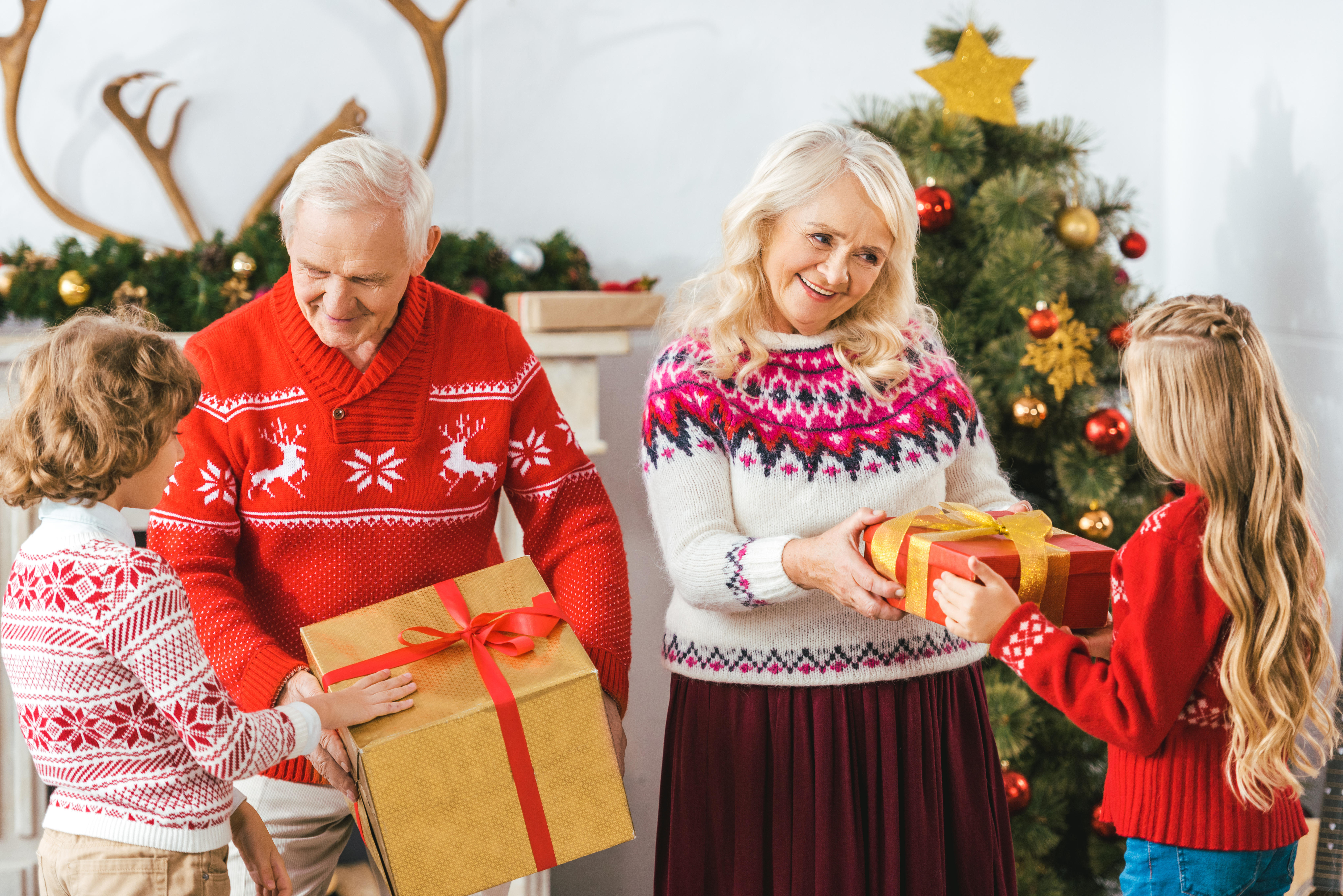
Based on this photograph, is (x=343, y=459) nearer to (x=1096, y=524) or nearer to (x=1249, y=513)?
(x=1249, y=513)

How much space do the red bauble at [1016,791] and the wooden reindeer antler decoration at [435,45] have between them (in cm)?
165

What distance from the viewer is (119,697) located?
1.06 metres

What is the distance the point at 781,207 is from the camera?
1.40m

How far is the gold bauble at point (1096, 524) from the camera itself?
6.50ft

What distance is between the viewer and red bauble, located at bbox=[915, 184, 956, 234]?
1.92 m

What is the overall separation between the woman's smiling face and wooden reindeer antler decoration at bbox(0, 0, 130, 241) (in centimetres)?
125

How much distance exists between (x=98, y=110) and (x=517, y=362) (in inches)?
47.5

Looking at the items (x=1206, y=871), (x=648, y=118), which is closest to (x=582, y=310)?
(x=648, y=118)

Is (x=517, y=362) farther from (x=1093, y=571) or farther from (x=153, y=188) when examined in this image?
(x=153, y=188)

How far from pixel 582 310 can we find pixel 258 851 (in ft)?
3.76

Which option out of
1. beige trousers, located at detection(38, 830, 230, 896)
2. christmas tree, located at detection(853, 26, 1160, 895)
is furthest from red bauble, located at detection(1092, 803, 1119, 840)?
beige trousers, located at detection(38, 830, 230, 896)

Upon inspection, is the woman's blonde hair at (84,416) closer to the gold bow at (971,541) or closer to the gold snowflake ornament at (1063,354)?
the gold bow at (971,541)

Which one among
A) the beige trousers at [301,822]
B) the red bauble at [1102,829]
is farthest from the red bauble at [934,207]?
the beige trousers at [301,822]

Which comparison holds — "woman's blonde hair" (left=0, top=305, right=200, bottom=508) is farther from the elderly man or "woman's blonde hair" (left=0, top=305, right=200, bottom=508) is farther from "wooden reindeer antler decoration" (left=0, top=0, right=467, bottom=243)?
"wooden reindeer antler decoration" (left=0, top=0, right=467, bottom=243)
